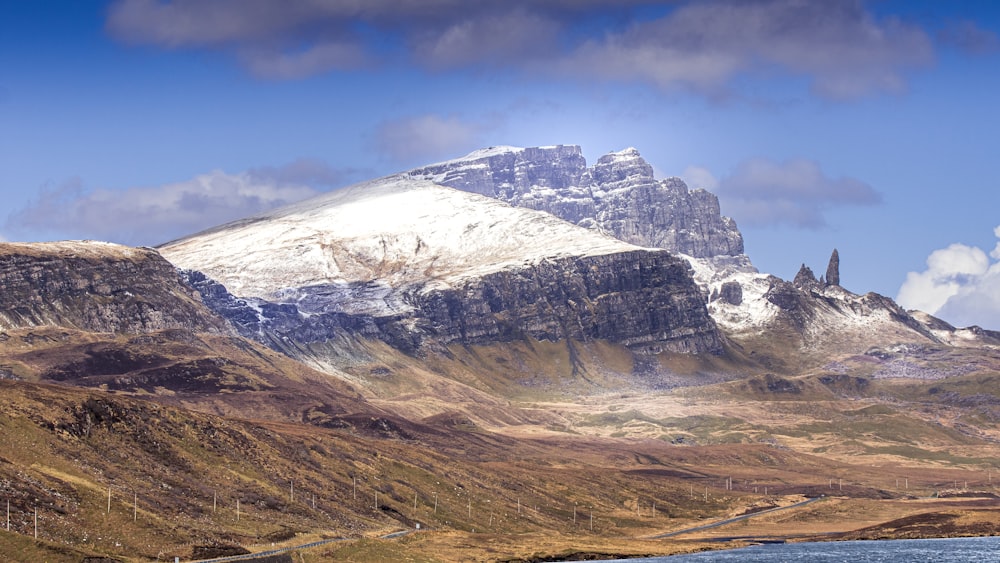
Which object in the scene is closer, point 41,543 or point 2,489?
point 41,543

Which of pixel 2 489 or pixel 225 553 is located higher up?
pixel 2 489

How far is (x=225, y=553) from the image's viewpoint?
196m

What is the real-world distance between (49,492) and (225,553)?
28.5m

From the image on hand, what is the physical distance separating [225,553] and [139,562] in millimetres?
16572

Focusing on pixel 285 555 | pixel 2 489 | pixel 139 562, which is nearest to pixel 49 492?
pixel 2 489

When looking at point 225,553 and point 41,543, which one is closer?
point 41,543

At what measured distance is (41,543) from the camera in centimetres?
16750

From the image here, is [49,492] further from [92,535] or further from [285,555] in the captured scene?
[285,555]

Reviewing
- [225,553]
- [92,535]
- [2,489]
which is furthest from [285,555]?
[2,489]

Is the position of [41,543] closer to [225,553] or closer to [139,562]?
[139,562]

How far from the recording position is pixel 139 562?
182 meters

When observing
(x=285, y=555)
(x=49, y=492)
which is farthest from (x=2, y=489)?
(x=285, y=555)

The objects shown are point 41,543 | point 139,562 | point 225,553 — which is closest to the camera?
point 41,543

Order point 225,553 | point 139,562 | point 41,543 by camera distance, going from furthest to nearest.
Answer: point 225,553 → point 139,562 → point 41,543
